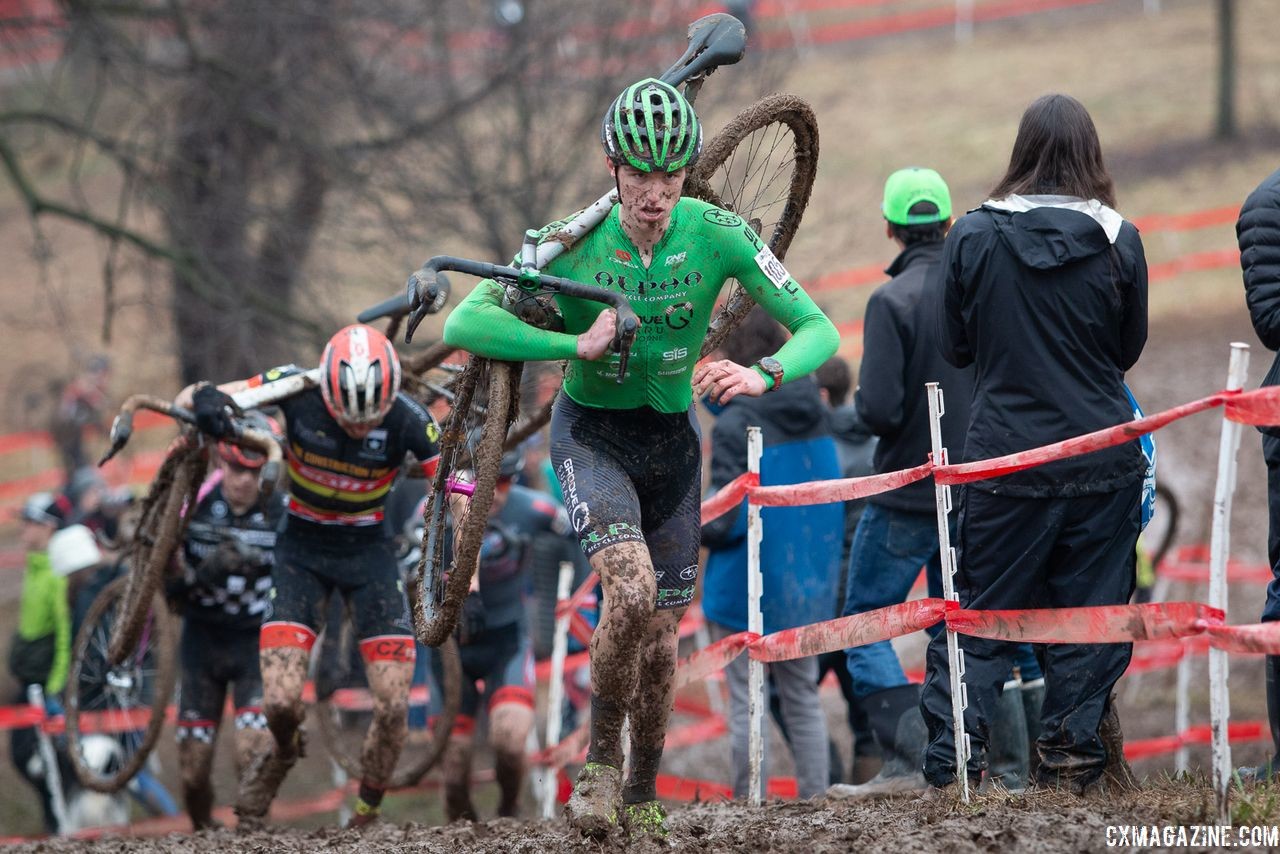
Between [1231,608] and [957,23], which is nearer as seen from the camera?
[1231,608]

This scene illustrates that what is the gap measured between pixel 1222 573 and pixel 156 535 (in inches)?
230

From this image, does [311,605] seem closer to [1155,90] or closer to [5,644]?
[5,644]

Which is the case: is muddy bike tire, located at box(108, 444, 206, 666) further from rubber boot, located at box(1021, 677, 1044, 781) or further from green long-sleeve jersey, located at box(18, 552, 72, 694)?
rubber boot, located at box(1021, 677, 1044, 781)

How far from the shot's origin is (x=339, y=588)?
783 centimetres

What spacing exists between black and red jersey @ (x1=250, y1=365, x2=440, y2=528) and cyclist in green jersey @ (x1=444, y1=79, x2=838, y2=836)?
6.77ft

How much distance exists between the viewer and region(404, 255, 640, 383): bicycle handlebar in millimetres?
4992

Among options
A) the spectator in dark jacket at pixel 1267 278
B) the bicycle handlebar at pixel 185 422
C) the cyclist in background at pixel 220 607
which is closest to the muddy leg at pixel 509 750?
the cyclist in background at pixel 220 607

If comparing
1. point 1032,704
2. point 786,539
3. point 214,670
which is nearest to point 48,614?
point 214,670

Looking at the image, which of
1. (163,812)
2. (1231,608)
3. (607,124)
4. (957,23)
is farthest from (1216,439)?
(957,23)

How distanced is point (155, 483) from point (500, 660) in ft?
7.73

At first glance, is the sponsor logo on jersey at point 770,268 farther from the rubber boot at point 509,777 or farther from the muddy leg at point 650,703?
the rubber boot at point 509,777

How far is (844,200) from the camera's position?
87.1 ft

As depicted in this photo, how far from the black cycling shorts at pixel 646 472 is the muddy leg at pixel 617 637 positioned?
0.64 ft

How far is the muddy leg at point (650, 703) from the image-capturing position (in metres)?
5.54
